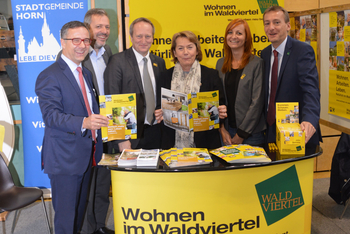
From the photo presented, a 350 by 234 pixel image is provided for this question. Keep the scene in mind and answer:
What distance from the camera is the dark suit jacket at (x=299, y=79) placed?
9.09 feet

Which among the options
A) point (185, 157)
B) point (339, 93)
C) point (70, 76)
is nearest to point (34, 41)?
point (70, 76)

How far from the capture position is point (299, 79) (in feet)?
9.41

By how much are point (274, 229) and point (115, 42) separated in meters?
2.89

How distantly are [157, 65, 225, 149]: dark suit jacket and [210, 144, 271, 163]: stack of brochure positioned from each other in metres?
0.55

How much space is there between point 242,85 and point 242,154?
0.93m

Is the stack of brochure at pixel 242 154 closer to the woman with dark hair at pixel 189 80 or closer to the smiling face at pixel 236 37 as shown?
the woman with dark hair at pixel 189 80

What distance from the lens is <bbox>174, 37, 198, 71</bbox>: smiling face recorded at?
2830mm

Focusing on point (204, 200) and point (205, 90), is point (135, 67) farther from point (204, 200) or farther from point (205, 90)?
point (204, 200)

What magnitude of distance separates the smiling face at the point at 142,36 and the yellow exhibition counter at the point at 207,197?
4.32 feet

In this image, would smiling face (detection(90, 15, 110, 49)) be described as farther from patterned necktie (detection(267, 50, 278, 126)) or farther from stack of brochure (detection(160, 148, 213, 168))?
patterned necktie (detection(267, 50, 278, 126))

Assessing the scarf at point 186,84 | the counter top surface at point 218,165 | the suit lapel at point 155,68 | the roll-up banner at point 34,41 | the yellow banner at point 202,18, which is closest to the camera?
the counter top surface at point 218,165

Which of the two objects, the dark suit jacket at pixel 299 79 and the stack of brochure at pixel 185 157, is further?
the dark suit jacket at pixel 299 79

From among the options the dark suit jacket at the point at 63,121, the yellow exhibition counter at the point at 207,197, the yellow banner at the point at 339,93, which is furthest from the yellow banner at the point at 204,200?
the yellow banner at the point at 339,93

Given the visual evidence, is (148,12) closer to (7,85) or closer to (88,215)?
(7,85)
